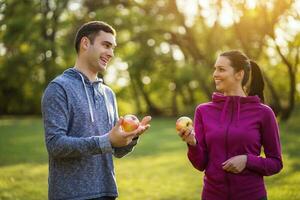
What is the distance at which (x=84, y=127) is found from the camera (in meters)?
3.97

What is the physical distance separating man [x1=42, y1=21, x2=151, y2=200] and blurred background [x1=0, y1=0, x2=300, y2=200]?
14.7 ft

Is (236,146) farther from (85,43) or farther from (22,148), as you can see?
(22,148)

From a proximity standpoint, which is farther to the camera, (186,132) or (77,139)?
(186,132)

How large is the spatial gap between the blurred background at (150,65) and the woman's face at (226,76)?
4.21m

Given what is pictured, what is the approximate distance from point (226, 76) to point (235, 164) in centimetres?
77

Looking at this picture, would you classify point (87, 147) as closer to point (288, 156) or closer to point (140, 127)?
point (140, 127)

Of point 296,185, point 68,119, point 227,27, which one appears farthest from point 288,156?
point 227,27

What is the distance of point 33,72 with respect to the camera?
1598 inches

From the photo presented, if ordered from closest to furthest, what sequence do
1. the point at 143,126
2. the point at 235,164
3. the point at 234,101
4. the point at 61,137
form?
1. the point at 61,137
2. the point at 143,126
3. the point at 235,164
4. the point at 234,101

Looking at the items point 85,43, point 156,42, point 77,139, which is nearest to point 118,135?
point 77,139

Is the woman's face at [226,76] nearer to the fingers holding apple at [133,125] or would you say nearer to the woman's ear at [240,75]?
the woman's ear at [240,75]

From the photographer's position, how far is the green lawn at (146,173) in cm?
1017

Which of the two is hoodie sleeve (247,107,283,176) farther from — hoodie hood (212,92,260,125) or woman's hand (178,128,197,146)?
woman's hand (178,128,197,146)

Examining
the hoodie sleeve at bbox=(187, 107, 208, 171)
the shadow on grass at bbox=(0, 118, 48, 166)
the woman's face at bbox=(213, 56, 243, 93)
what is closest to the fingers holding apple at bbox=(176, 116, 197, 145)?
the hoodie sleeve at bbox=(187, 107, 208, 171)
